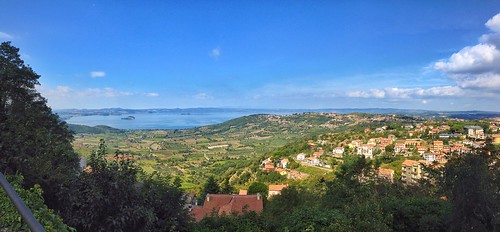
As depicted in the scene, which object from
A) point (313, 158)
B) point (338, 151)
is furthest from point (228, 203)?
point (338, 151)

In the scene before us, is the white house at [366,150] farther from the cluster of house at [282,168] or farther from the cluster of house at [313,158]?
the cluster of house at [282,168]

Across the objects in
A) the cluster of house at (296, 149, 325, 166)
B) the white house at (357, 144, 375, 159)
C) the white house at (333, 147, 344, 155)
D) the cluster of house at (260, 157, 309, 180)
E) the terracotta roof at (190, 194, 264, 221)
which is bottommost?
the cluster of house at (260, 157, 309, 180)

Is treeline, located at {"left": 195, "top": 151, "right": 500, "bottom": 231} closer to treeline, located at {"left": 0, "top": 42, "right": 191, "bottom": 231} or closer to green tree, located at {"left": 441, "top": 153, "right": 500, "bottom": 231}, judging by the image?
green tree, located at {"left": 441, "top": 153, "right": 500, "bottom": 231}

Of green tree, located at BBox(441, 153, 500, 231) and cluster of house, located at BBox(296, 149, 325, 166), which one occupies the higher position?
green tree, located at BBox(441, 153, 500, 231)

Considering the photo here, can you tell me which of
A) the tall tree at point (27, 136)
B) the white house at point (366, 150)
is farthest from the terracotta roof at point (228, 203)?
the white house at point (366, 150)

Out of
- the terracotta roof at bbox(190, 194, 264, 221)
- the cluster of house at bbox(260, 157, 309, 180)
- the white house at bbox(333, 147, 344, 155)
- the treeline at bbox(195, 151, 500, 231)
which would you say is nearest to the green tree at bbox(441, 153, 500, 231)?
the treeline at bbox(195, 151, 500, 231)

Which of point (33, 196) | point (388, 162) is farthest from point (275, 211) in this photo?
point (388, 162)

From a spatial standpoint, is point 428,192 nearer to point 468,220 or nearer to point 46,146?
point 468,220
